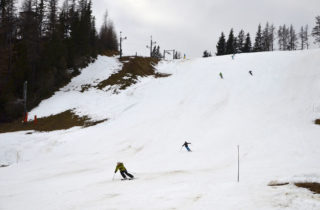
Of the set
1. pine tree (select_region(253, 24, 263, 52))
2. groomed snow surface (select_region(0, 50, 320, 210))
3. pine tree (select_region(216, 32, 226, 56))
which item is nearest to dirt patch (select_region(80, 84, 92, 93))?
groomed snow surface (select_region(0, 50, 320, 210))

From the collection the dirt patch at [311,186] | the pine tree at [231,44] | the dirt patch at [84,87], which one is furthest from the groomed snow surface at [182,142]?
the pine tree at [231,44]

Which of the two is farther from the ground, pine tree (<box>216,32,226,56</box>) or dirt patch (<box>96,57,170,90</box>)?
pine tree (<box>216,32,226,56</box>)

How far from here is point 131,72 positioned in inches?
1829

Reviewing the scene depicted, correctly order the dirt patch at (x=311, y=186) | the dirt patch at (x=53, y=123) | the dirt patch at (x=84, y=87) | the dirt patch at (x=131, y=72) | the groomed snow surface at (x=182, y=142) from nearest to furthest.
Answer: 1. the dirt patch at (x=311, y=186)
2. the groomed snow surface at (x=182, y=142)
3. the dirt patch at (x=53, y=123)
4. the dirt patch at (x=84, y=87)
5. the dirt patch at (x=131, y=72)

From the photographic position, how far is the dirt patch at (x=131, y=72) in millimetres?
41406

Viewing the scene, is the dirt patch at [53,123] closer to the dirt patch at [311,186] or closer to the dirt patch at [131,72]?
the dirt patch at [131,72]

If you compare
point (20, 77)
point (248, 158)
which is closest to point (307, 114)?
point (248, 158)

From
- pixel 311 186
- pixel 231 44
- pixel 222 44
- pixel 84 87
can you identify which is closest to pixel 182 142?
pixel 311 186

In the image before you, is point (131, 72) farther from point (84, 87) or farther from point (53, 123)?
point (53, 123)

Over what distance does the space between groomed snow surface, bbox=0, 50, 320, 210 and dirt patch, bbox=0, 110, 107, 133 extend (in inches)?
60.9

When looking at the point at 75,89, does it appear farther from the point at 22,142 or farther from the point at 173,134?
the point at 173,134

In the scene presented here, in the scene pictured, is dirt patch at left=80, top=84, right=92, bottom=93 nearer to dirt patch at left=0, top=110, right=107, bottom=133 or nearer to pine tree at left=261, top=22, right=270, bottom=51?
dirt patch at left=0, top=110, right=107, bottom=133

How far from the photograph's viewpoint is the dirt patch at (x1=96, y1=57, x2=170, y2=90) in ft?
136

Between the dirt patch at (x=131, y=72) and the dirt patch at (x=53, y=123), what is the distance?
10.3 m
